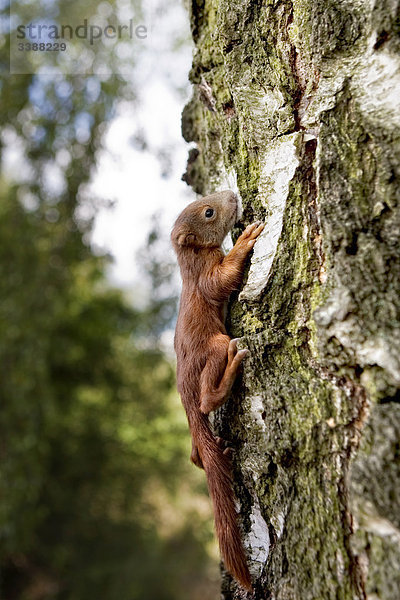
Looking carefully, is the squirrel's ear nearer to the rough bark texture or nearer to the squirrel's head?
the squirrel's head

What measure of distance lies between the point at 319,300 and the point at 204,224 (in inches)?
42.1

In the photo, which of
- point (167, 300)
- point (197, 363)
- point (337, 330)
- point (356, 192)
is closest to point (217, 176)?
point (197, 363)

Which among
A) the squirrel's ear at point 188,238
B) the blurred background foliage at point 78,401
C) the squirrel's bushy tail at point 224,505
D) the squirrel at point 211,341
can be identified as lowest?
the squirrel's bushy tail at point 224,505

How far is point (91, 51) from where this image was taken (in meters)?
6.10

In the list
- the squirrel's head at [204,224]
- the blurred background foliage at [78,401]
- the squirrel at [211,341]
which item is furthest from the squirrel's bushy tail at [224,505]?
the blurred background foliage at [78,401]

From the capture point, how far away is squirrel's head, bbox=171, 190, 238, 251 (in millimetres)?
2149

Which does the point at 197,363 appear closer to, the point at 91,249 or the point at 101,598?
the point at 91,249

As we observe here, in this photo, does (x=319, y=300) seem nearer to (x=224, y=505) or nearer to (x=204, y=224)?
(x=224, y=505)

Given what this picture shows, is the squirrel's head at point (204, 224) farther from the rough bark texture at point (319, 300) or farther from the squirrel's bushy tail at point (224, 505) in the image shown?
the squirrel's bushy tail at point (224, 505)

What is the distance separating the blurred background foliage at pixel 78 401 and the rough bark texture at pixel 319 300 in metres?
3.35

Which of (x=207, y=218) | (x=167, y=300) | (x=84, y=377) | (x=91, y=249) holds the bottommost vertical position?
(x=207, y=218)

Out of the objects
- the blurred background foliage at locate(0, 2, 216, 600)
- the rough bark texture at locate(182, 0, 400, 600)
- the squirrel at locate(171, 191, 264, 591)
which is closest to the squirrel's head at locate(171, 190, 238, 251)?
the squirrel at locate(171, 191, 264, 591)

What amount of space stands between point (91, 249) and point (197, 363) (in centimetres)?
454

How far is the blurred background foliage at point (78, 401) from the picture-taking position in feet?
21.5
